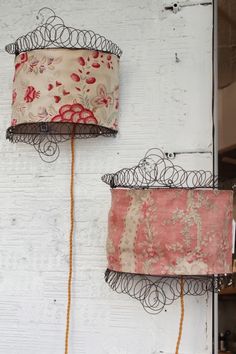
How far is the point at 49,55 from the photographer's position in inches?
50.0

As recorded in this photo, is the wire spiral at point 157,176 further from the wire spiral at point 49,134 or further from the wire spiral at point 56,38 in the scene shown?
the wire spiral at point 56,38

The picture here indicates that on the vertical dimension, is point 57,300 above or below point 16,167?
below

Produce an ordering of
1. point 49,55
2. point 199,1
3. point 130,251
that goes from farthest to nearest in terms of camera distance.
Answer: point 199,1 < point 49,55 < point 130,251

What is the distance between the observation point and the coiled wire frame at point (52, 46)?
1.39 metres

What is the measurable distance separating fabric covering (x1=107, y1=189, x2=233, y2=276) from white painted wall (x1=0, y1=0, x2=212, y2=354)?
19cm

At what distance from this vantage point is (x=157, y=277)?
4.22ft

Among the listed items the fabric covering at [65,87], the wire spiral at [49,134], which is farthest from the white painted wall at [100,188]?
the fabric covering at [65,87]

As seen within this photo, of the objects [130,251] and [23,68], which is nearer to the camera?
[130,251]

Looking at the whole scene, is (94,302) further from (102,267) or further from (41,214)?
(41,214)

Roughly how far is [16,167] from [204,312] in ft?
1.95

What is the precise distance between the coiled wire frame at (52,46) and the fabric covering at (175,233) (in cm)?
28

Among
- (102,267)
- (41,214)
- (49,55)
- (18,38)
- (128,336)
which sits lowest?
(128,336)

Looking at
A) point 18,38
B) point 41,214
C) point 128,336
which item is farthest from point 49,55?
point 128,336

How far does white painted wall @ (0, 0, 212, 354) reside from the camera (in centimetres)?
132
